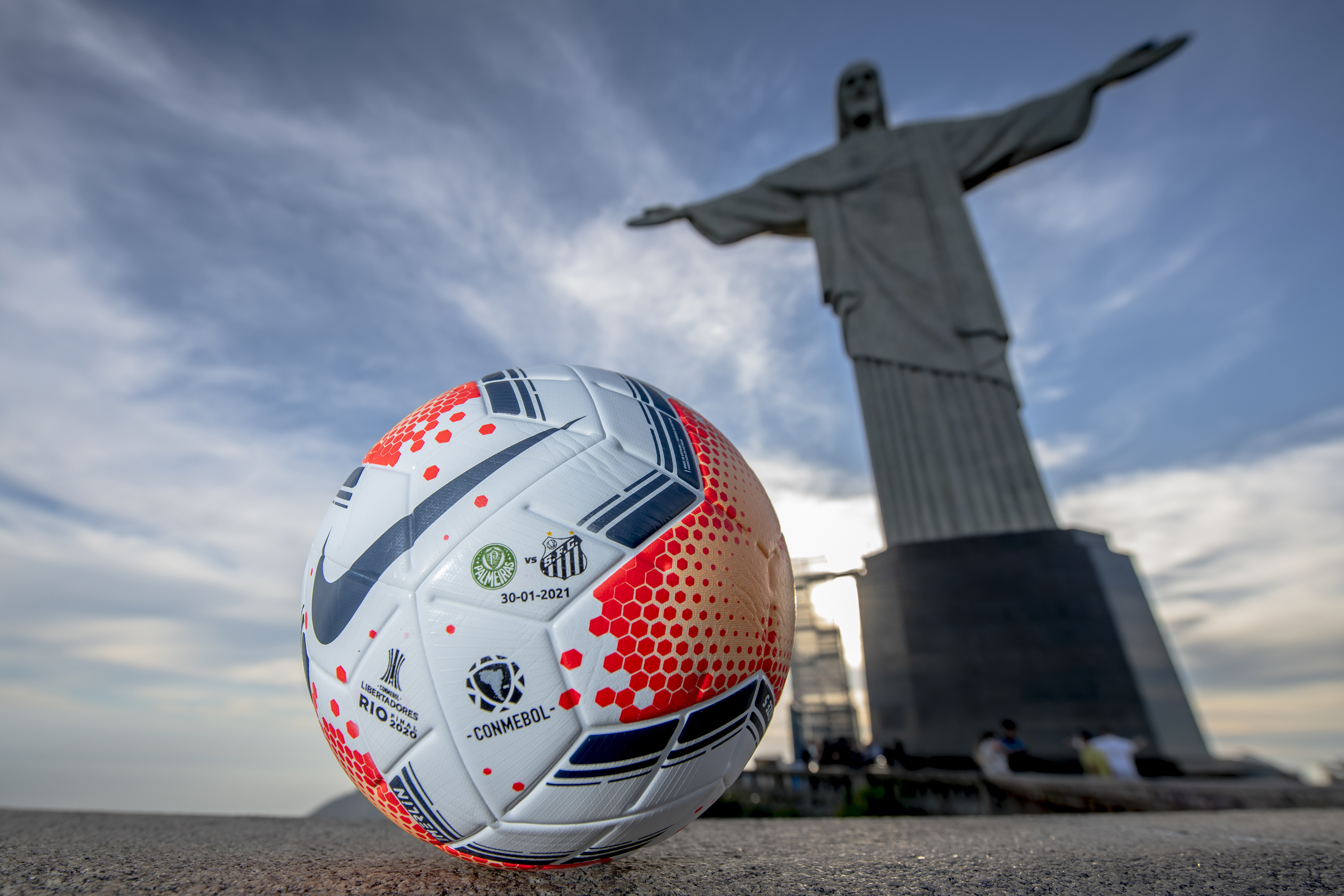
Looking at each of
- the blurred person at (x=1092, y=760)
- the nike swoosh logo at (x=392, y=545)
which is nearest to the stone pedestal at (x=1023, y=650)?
the blurred person at (x=1092, y=760)

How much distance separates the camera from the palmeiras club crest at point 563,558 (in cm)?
168

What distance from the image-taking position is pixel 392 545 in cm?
181

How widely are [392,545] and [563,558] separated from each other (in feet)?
1.73

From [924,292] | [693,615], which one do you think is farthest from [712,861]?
[924,292]

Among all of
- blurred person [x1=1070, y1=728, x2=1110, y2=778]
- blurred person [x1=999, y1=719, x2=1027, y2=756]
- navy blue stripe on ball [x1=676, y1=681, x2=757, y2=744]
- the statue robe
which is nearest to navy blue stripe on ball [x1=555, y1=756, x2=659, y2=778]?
navy blue stripe on ball [x1=676, y1=681, x2=757, y2=744]

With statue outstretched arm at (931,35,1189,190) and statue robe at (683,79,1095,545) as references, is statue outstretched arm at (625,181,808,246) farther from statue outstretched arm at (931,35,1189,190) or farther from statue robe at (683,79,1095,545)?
statue outstretched arm at (931,35,1189,190)

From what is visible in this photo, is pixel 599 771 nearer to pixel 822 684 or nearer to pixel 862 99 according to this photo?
pixel 862 99

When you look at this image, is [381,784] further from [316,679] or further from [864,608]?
[864,608]

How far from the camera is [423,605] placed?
1.71m

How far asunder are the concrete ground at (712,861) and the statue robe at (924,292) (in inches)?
326

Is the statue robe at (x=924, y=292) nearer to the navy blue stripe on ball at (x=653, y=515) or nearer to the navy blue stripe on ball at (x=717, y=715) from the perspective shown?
the navy blue stripe on ball at (x=717, y=715)

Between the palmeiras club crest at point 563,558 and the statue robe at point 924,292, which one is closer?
the palmeiras club crest at point 563,558

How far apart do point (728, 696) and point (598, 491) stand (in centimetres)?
72

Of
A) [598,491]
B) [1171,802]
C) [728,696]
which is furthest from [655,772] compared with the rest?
[1171,802]
